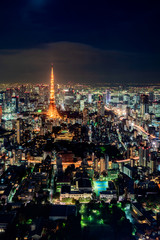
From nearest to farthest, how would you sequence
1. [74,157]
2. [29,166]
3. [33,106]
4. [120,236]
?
1. [120,236]
2. [29,166]
3. [74,157]
4. [33,106]

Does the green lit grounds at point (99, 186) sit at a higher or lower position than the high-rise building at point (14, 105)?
lower

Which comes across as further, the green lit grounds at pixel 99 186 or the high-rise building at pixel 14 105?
the high-rise building at pixel 14 105

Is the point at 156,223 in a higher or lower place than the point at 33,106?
lower

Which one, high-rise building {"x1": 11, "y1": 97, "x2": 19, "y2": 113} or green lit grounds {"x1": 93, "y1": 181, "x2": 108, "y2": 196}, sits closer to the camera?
green lit grounds {"x1": 93, "y1": 181, "x2": 108, "y2": 196}

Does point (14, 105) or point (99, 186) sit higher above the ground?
point (14, 105)

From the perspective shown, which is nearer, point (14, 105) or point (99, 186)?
point (99, 186)

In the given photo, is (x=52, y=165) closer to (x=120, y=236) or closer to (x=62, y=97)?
(x=120, y=236)

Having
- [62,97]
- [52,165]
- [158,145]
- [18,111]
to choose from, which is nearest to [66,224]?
[52,165]

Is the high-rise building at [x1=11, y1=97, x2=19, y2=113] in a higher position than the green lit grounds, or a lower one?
higher
